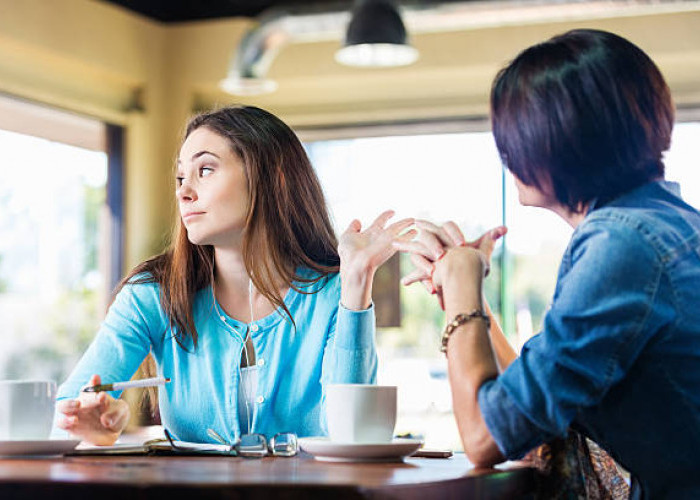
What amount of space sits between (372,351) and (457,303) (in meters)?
0.39

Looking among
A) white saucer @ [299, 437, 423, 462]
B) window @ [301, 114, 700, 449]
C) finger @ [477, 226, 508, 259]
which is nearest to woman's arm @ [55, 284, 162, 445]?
white saucer @ [299, 437, 423, 462]

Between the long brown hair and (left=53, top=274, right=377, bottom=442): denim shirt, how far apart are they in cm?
3

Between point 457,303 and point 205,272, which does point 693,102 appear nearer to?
point 205,272

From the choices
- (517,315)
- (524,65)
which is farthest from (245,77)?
(524,65)

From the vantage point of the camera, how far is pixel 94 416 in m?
1.60

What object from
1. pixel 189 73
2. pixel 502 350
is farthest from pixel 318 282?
pixel 189 73

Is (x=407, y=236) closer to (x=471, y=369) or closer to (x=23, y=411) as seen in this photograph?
(x=471, y=369)

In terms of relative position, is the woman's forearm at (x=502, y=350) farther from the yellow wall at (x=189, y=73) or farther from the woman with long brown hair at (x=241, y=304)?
the yellow wall at (x=189, y=73)

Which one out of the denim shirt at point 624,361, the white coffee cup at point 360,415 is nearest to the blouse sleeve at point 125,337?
the white coffee cup at point 360,415

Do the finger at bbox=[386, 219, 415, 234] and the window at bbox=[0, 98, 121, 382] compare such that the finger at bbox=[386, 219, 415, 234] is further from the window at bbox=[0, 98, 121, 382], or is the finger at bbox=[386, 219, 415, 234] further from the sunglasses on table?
the window at bbox=[0, 98, 121, 382]

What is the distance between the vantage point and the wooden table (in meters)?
1.03

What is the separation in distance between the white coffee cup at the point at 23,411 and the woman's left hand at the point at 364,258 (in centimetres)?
51

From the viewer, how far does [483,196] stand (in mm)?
5824

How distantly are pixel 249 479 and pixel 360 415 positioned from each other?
344mm
